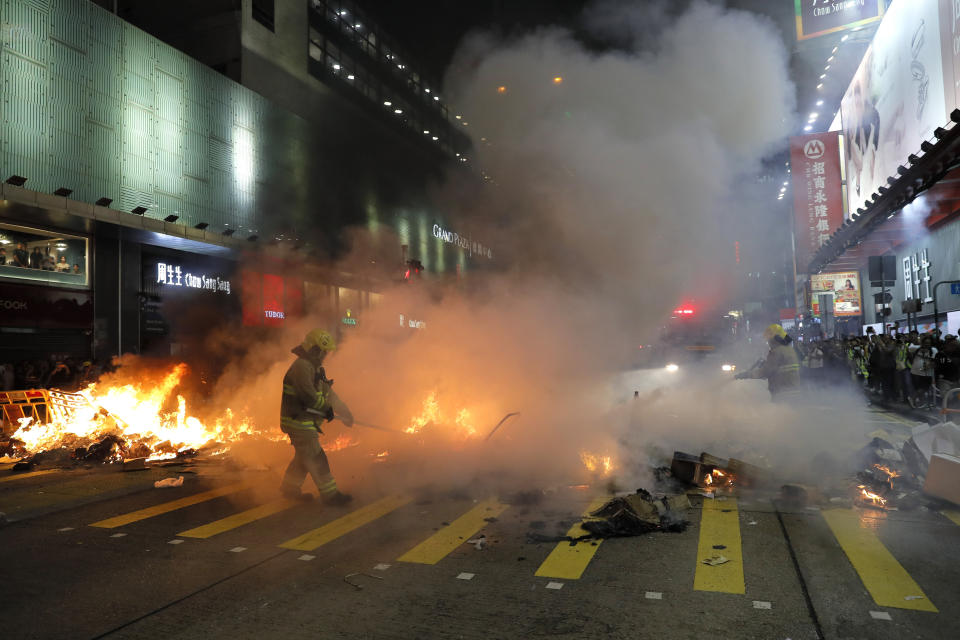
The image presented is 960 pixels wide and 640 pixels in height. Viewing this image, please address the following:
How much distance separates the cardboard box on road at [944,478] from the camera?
512 centimetres

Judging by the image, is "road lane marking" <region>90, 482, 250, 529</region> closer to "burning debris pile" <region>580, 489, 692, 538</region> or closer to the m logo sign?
"burning debris pile" <region>580, 489, 692, 538</region>

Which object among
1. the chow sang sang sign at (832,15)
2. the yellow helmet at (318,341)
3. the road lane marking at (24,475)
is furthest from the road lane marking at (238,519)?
the chow sang sang sign at (832,15)

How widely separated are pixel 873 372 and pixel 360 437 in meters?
13.4

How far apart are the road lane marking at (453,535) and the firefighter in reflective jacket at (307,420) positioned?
1330mm

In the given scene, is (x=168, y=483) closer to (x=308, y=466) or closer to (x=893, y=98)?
(x=308, y=466)

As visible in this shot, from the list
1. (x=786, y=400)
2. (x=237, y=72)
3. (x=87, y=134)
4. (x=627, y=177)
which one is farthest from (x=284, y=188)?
(x=786, y=400)

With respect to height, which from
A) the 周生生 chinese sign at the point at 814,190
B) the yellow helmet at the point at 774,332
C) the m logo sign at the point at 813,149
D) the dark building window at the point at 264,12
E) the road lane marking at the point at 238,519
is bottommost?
the road lane marking at the point at 238,519

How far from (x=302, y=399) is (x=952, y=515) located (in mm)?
5979

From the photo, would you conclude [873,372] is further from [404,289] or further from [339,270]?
[339,270]

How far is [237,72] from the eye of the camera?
1912 cm

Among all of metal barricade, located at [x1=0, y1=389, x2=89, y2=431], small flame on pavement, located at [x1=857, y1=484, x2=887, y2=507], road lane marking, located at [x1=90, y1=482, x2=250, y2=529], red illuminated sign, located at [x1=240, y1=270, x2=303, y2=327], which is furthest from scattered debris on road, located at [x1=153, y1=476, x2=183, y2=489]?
red illuminated sign, located at [x1=240, y1=270, x2=303, y2=327]

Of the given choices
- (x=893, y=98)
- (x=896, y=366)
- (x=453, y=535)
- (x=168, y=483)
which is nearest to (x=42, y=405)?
(x=168, y=483)

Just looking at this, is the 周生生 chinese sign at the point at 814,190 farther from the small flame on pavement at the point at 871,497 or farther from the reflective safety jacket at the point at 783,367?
the small flame on pavement at the point at 871,497

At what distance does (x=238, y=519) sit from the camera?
17.3 ft
